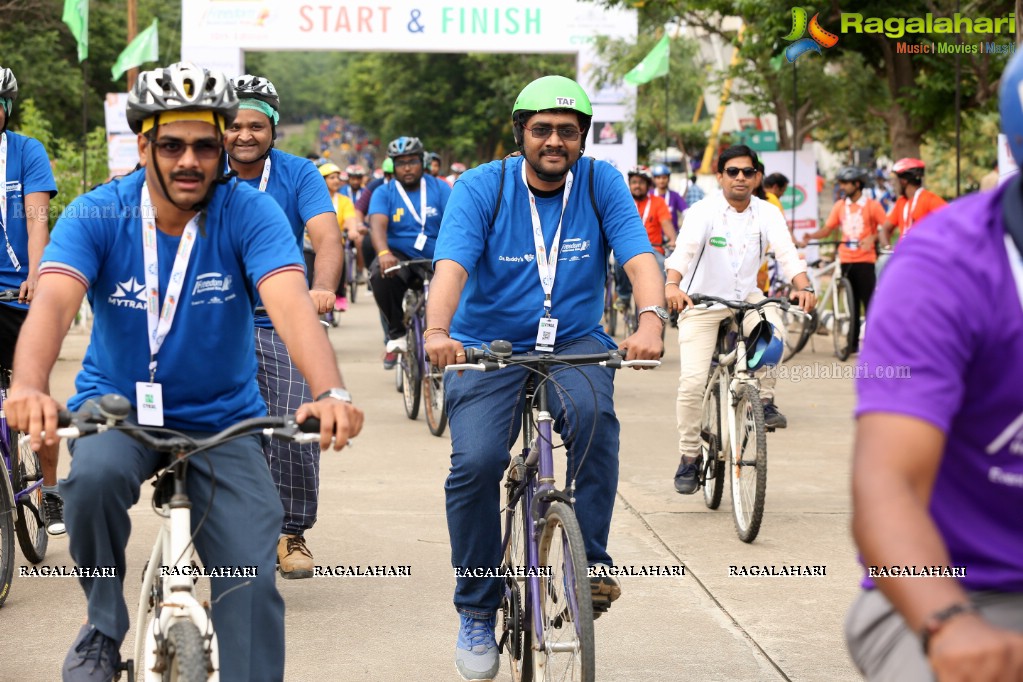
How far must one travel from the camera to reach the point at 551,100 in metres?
4.84

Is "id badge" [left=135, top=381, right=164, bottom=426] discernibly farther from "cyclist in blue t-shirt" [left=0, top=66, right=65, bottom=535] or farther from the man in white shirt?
the man in white shirt

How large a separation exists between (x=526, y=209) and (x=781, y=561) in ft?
8.80

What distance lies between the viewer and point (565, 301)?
486cm

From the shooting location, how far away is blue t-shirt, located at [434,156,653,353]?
4.84 m

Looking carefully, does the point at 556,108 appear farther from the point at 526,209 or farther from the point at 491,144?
the point at 491,144

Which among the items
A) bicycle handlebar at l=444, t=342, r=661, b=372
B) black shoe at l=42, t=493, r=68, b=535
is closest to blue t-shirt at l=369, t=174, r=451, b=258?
black shoe at l=42, t=493, r=68, b=535

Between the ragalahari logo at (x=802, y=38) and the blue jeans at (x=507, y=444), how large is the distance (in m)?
11.3

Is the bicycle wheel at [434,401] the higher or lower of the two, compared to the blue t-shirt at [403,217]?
lower

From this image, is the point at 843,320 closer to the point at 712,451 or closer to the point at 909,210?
the point at 909,210

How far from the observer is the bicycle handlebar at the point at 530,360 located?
4.32 metres

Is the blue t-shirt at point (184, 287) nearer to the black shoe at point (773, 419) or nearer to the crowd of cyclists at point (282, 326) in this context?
the crowd of cyclists at point (282, 326)

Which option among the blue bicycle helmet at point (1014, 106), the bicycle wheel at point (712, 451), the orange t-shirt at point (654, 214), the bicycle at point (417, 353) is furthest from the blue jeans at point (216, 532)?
the orange t-shirt at point (654, 214)

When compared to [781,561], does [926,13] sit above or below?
above

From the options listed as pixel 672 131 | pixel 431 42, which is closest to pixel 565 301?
pixel 431 42
